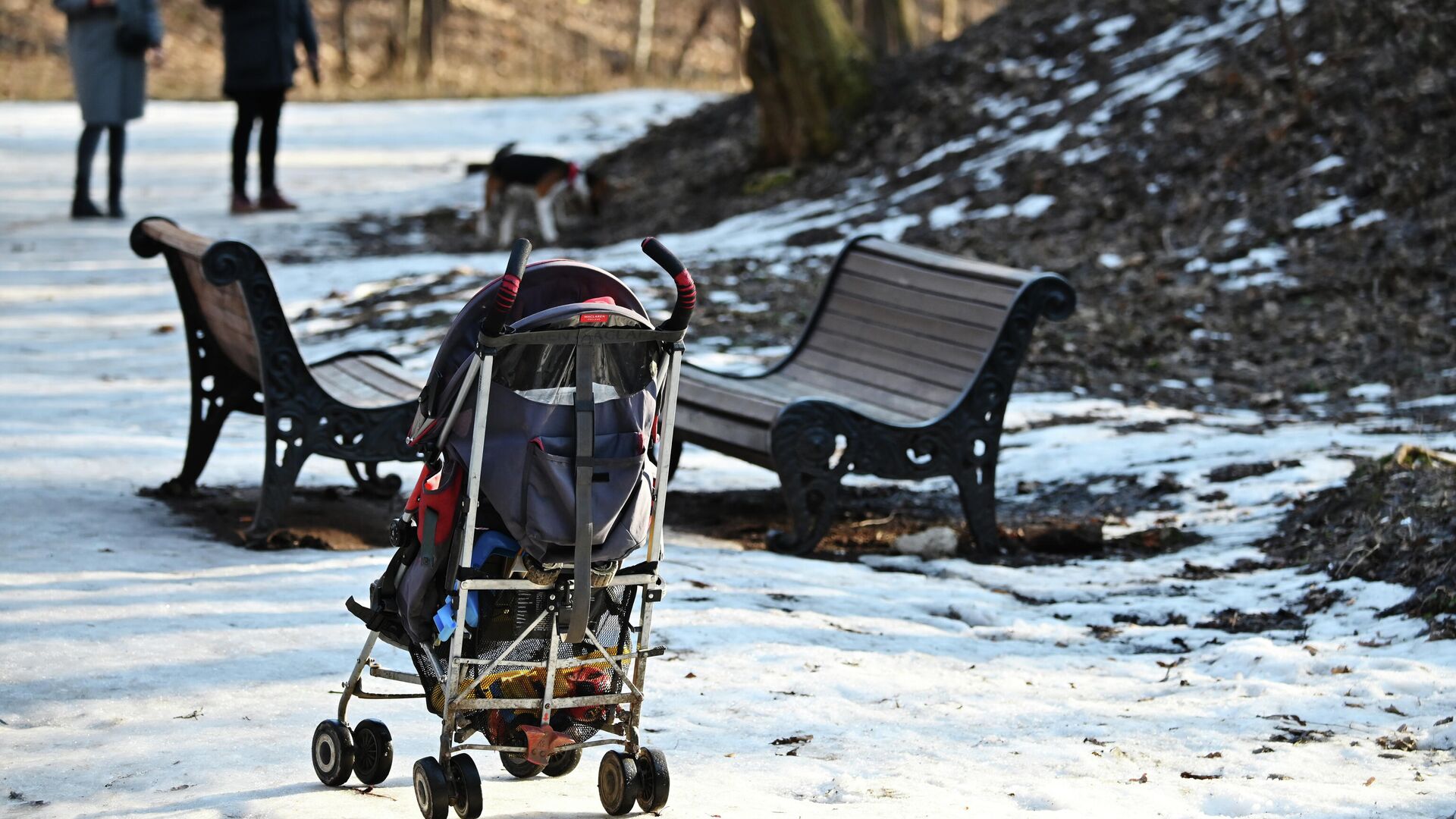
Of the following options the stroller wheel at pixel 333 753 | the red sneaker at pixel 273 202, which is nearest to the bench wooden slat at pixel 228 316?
the stroller wheel at pixel 333 753

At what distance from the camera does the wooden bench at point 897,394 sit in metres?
6.47

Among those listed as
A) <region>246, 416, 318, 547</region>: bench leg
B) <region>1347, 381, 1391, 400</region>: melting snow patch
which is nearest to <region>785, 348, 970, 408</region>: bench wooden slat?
<region>246, 416, 318, 547</region>: bench leg

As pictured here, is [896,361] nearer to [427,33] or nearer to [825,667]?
[825,667]

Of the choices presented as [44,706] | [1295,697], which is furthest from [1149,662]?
[44,706]

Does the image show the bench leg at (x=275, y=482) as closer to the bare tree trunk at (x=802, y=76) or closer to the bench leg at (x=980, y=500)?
the bench leg at (x=980, y=500)

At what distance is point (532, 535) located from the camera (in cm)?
354

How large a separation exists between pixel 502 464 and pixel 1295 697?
8.44 feet

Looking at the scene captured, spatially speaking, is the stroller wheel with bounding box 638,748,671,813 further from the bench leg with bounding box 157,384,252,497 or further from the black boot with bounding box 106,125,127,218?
the black boot with bounding box 106,125,127,218

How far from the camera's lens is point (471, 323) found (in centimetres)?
368

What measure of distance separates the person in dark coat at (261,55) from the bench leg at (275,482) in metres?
9.55

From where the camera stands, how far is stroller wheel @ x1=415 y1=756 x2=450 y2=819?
3420 millimetres

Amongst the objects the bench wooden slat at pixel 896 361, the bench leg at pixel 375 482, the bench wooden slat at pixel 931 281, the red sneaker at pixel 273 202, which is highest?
the red sneaker at pixel 273 202

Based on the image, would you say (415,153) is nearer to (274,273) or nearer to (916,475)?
(274,273)

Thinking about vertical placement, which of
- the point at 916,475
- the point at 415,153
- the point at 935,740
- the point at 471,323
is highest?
the point at 415,153
